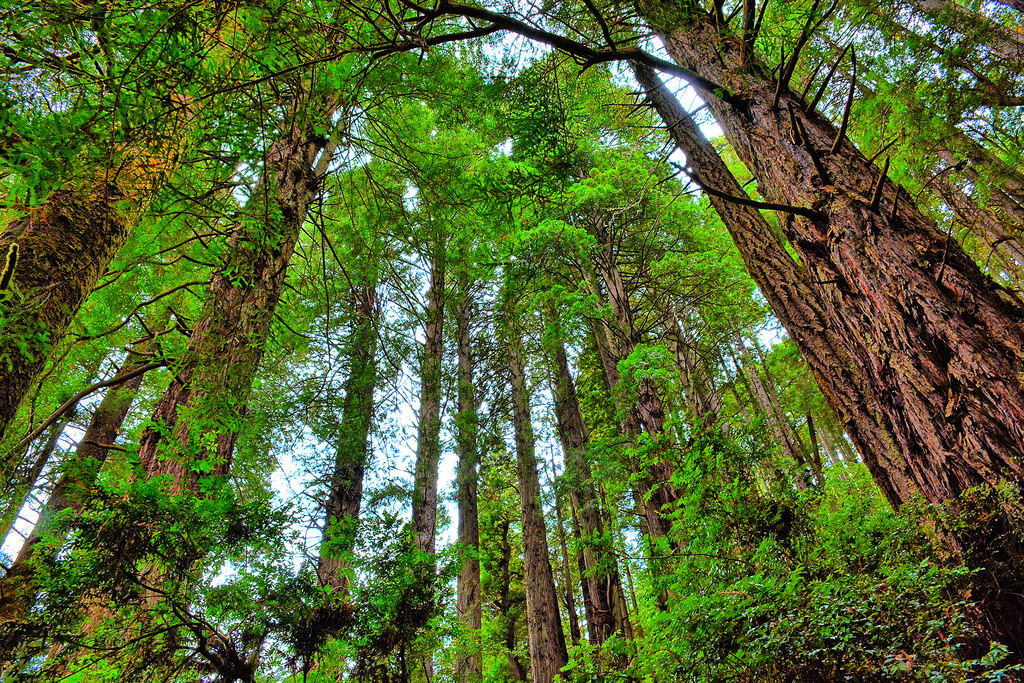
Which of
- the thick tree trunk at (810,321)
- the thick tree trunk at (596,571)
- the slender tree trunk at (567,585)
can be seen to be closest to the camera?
the thick tree trunk at (810,321)

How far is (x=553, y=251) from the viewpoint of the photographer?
7.27 meters

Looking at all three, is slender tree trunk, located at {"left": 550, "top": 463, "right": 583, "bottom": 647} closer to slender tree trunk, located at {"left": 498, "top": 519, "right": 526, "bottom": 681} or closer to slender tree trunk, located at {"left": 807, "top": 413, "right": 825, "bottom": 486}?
slender tree trunk, located at {"left": 498, "top": 519, "right": 526, "bottom": 681}

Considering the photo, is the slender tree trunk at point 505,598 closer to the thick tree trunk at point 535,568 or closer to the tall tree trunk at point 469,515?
the tall tree trunk at point 469,515

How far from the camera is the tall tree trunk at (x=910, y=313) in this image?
1.88 metres

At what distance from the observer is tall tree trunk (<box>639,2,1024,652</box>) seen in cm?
188

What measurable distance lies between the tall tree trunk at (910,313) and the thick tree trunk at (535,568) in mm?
4471

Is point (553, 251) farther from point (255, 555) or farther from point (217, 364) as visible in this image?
point (255, 555)

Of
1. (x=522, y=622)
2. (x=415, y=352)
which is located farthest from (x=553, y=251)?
(x=522, y=622)

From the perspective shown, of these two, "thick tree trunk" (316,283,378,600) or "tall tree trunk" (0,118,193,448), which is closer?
"tall tree trunk" (0,118,193,448)

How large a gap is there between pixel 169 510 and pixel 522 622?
11722 mm

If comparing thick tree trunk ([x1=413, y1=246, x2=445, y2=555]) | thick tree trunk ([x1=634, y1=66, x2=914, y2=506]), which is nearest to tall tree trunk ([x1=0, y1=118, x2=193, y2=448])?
thick tree trunk ([x1=413, y1=246, x2=445, y2=555])

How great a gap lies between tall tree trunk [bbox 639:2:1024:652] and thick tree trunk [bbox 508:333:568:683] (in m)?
4.47

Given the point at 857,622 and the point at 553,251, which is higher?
the point at 553,251

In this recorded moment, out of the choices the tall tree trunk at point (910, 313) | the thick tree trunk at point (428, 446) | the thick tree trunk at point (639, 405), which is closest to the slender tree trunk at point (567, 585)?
the thick tree trunk at point (428, 446)
